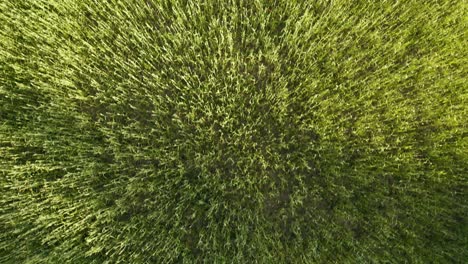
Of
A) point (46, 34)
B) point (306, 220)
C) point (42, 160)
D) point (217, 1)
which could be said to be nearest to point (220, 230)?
point (306, 220)

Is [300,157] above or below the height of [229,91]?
below

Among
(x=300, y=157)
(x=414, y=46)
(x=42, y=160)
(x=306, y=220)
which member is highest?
(x=42, y=160)

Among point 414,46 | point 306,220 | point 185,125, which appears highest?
point 185,125

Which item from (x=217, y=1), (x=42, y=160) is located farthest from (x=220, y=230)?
(x=217, y=1)

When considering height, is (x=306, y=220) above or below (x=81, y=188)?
below

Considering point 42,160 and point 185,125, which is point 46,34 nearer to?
point 42,160

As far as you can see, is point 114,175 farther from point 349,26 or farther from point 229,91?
point 349,26
